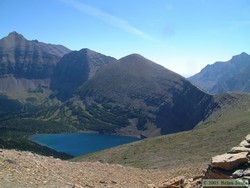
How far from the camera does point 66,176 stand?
92.7 feet

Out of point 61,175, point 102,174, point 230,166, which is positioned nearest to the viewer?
point 230,166

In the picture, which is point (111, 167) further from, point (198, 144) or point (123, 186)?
point (198, 144)

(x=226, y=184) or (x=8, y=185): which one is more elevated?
(x=226, y=184)

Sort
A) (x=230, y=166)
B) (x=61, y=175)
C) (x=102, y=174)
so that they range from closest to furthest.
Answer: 1. (x=230, y=166)
2. (x=61, y=175)
3. (x=102, y=174)

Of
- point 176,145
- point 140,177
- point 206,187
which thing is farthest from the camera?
point 176,145

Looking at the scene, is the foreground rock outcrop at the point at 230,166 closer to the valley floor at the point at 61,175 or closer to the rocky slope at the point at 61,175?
the valley floor at the point at 61,175

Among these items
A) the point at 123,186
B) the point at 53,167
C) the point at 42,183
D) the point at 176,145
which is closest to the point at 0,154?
the point at 53,167

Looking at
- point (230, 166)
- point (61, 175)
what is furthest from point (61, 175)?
point (230, 166)

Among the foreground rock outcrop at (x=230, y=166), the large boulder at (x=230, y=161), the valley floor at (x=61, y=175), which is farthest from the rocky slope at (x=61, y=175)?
the large boulder at (x=230, y=161)

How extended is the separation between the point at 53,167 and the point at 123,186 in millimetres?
5951

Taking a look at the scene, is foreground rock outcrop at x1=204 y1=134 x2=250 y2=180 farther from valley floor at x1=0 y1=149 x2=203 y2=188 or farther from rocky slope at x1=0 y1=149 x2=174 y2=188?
rocky slope at x1=0 y1=149 x2=174 y2=188

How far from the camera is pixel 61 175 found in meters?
28.1

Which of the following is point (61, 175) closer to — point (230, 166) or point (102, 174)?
point (102, 174)

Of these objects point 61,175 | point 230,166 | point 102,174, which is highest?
point 230,166
